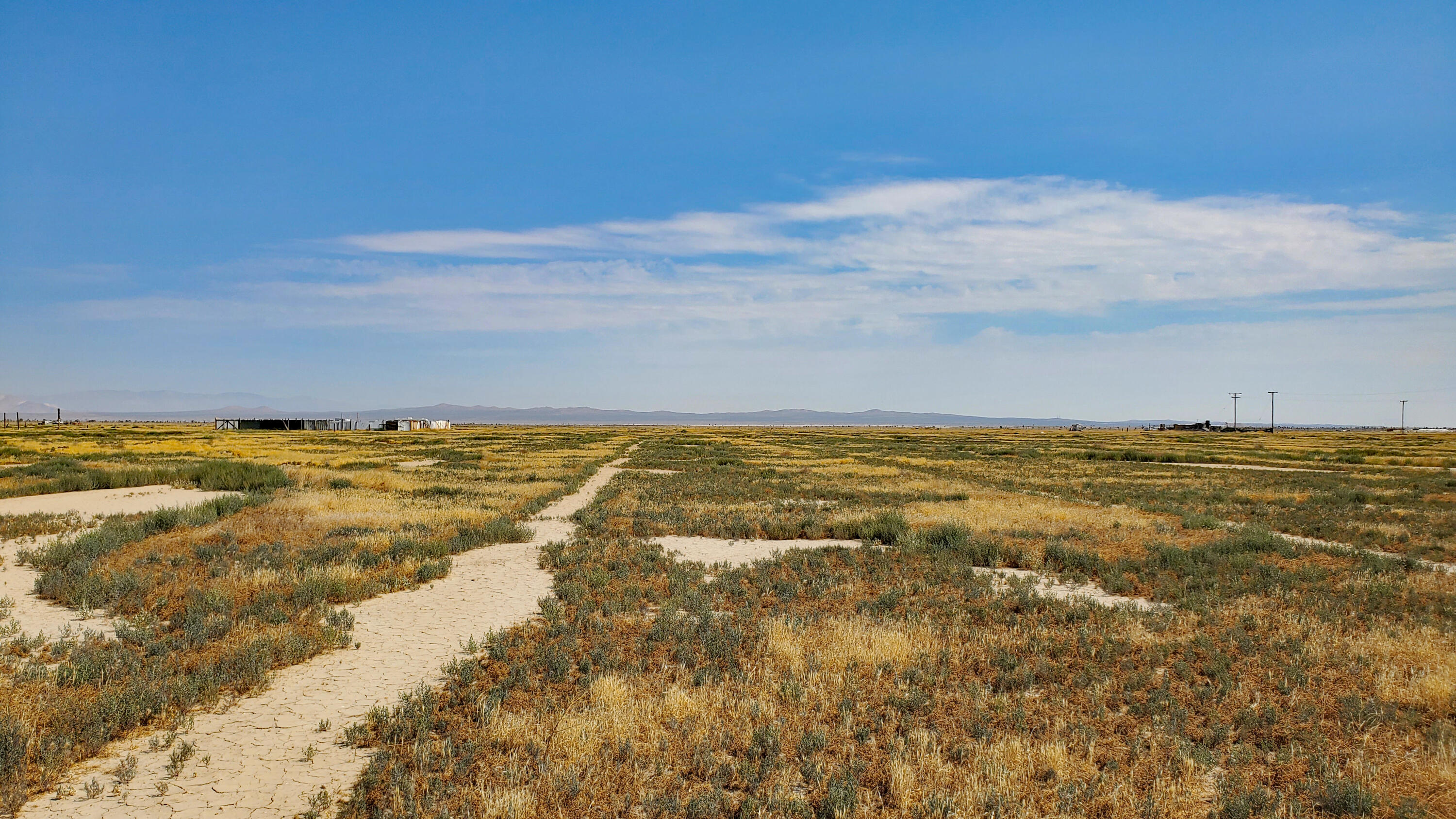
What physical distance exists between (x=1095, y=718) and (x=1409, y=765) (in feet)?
8.59

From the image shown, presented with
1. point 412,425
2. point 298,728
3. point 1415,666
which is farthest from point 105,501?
point 412,425

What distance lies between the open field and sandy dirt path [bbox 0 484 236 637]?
33 centimetres

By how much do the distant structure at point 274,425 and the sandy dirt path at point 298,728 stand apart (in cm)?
12875

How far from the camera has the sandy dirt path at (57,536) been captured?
11.3 metres

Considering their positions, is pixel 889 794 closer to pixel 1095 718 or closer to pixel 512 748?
pixel 1095 718

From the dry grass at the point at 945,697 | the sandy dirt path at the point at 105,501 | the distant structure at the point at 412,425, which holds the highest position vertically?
the distant structure at the point at 412,425

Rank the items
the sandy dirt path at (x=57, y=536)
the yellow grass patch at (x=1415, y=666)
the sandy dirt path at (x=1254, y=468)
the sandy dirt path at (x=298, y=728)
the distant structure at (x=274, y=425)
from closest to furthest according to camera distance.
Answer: the sandy dirt path at (x=298, y=728)
the yellow grass patch at (x=1415, y=666)
the sandy dirt path at (x=57, y=536)
the sandy dirt path at (x=1254, y=468)
the distant structure at (x=274, y=425)

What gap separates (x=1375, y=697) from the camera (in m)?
8.45

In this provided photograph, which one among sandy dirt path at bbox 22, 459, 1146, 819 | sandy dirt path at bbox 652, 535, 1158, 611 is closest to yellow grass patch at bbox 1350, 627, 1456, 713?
sandy dirt path at bbox 652, 535, 1158, 611

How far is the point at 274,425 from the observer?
125000 millimetres

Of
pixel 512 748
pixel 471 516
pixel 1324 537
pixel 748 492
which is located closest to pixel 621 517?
pixel 471 516

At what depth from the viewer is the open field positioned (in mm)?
6516

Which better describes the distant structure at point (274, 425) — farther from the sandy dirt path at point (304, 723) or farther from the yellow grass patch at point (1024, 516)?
the sandy dirt path at point (304, 723)

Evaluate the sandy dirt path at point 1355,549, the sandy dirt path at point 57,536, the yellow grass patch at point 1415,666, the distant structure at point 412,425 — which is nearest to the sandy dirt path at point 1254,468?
the sandy dirt path at point 1355,549
